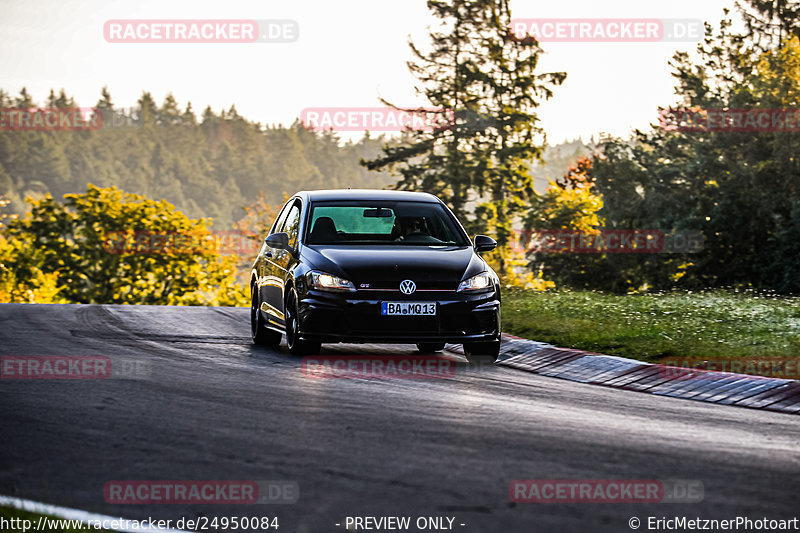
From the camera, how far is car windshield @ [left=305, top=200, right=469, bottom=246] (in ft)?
41.3

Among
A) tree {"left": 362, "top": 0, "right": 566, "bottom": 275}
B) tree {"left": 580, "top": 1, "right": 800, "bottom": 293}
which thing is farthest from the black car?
tree {"left": 362, "top": 0, "right": 566, "bottom": 275}

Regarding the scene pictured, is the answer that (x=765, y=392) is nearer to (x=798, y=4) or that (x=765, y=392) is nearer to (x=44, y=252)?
(x=798, y=4)

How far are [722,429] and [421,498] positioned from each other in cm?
327

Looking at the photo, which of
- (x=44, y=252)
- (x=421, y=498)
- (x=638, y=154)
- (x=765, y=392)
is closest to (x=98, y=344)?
(x=765, y=392)

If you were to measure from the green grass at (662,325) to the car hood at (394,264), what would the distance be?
2.08m

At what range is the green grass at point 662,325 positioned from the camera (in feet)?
39.6

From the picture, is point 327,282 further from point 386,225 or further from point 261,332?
point 261,332

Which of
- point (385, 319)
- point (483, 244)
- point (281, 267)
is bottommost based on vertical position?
point (385, 319)

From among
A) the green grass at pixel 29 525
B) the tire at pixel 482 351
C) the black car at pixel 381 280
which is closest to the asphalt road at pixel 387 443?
the green grass at pixel 29 525

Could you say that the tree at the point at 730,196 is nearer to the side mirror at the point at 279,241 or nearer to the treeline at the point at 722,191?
the treeline at the point at 722,191

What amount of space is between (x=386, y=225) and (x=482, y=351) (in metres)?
1.95

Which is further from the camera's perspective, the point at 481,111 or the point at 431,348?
the point at 481,111

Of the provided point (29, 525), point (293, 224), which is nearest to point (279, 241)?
point (293, 224)

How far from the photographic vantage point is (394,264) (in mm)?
11484
